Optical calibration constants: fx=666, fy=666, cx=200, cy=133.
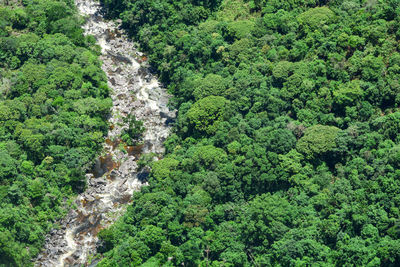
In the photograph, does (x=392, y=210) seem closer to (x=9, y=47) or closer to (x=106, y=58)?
(x=106, y=58)

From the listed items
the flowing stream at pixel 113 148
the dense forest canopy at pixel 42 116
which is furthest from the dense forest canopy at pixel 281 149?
the dense forest canopy at pixel 42 116

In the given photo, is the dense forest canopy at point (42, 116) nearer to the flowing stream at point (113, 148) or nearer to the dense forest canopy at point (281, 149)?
the flowing stream at point (113, 148)

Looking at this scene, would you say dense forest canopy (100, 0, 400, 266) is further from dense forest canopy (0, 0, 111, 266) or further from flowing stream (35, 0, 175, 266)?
dense forest canopy (0, 0, 111, 266)

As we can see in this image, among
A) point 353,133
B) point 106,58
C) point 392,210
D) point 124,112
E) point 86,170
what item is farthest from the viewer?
point 106,58

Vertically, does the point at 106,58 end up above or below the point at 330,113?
below

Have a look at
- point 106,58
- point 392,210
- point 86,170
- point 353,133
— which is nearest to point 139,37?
point 106,58
